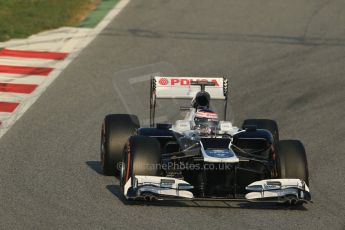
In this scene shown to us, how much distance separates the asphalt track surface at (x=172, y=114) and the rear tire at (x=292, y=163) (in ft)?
1.42

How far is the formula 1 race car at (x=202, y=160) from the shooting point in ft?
41.9

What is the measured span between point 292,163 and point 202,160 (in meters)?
1.22

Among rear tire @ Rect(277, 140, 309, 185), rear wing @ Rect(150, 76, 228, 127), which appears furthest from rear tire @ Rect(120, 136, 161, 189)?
rear wing @ Rect(150, 76, 228, 127)

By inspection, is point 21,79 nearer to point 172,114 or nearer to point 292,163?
point 172,114

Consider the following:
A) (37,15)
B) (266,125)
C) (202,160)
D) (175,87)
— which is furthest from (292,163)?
(37,15)

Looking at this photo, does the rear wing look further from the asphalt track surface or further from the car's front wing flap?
the car's front wing flap

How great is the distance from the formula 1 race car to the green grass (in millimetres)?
10235

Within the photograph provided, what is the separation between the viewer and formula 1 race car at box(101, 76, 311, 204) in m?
12.8

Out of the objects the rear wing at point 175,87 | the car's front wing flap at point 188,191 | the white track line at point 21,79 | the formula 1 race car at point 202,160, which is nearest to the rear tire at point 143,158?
the formula 1 race car at point 202,160

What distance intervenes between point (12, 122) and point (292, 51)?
8.15 meters

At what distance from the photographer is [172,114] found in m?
16.5

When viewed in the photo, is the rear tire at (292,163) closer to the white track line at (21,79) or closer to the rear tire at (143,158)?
the rear tire at (143,158)

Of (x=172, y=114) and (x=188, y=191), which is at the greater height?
(x=172, y=114)

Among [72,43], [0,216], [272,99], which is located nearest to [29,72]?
[72,43]
